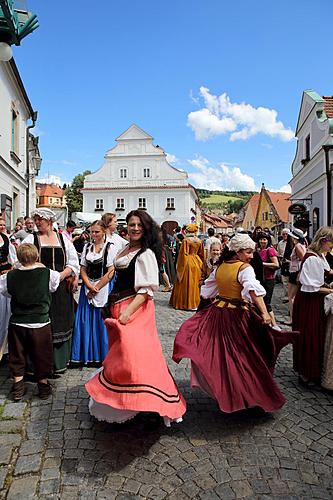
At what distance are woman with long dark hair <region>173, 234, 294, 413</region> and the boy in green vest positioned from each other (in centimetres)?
135

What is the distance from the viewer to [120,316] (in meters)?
3.23

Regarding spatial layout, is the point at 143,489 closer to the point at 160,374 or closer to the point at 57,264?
the point at 160,374

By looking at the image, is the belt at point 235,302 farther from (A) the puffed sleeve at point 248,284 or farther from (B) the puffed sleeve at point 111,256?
(B) the puffed sleeve at point 111,256

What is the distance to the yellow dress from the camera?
29.5ft

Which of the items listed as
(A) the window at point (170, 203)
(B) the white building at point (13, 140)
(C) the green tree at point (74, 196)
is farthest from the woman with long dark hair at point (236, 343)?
(C) the green tree at point (74, 196)

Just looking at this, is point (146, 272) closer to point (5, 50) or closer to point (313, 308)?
point (313, 308)

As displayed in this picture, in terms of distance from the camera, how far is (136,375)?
9.67 feet

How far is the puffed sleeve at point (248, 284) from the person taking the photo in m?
3.46

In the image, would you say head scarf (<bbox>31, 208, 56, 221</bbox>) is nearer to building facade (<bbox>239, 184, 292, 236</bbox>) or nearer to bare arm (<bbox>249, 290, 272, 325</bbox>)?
bare arm (<bbox>249, 290, 272, 325</bbox>)

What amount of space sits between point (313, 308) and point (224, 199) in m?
150

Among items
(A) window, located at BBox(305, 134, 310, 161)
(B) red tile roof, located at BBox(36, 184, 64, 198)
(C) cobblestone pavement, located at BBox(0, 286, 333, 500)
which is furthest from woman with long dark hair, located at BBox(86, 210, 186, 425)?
(B) red tile roof, located at BBox(36, 184, 64, 198)

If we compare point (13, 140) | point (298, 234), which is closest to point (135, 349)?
point (298, 234)

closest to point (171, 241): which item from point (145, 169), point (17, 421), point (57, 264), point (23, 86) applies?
point (23, 86)

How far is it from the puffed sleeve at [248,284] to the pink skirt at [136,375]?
2.83 feet
